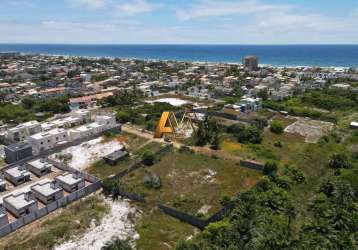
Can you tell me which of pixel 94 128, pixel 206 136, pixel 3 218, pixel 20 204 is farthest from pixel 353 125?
pixel 3 218

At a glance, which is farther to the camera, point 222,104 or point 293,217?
point 222,104

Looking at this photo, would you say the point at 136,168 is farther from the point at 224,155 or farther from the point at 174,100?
the point at 174,100

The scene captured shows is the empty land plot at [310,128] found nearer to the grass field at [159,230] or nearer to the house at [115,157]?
the house at [115,157]

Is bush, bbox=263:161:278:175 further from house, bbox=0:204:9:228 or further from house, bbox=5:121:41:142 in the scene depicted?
→ house, bbox=5:121:41:142

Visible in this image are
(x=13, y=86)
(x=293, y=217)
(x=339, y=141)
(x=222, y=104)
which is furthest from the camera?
(x=13, y=86)

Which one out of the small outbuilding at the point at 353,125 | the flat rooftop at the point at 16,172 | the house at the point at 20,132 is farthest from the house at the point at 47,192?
the small outbuilding at the point at 353,125

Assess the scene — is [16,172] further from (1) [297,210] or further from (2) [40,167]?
(1) [297,210]

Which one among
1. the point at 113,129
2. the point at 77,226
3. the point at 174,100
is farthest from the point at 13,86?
the point at 77,226
